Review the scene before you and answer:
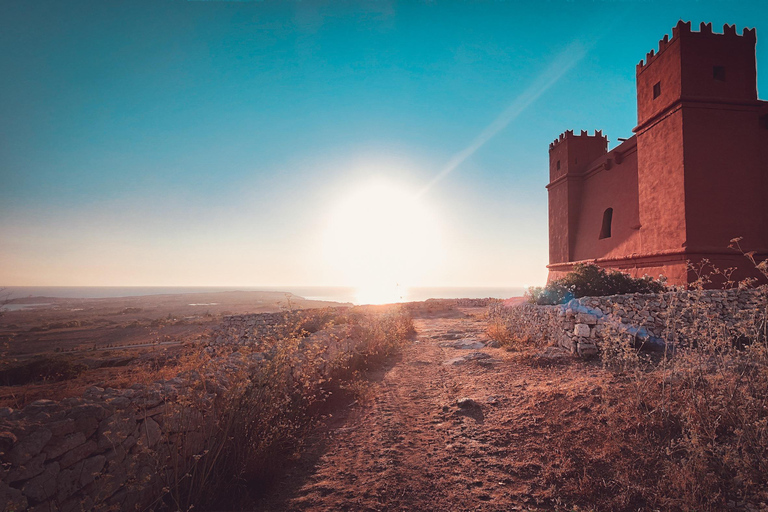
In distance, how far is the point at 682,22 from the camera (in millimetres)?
9781

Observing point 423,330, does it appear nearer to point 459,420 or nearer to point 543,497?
point 459,420

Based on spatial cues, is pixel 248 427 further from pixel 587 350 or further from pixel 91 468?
pixel 587 350

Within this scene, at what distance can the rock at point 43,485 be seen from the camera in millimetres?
2162

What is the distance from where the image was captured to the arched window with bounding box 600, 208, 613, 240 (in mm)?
13964

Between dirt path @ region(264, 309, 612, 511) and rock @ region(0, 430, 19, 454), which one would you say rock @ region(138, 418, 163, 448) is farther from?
dirt path @ region(264, 309, 612, 511)

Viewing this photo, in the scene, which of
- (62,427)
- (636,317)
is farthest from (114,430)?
(636,317)

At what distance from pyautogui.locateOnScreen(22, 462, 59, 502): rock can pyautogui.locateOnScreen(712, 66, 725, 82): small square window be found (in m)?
16.6

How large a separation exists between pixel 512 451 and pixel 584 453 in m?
0.73

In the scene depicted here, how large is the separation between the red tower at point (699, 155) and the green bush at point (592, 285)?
1.25 metres

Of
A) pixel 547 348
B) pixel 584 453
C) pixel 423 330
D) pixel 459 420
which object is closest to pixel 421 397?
pixel 459 420

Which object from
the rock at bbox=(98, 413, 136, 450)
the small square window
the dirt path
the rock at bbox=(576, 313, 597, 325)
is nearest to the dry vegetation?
the dirt path

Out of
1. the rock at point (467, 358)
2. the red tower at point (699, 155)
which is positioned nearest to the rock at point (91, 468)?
the rock at point (467, 358)

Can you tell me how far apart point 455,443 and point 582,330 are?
449cm

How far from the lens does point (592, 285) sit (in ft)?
30.0
